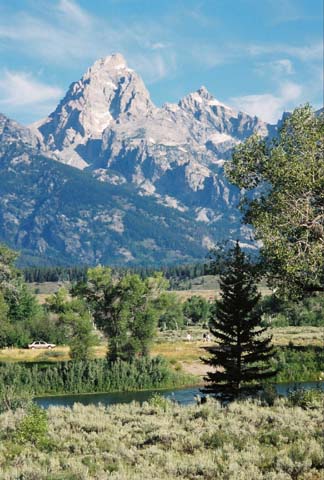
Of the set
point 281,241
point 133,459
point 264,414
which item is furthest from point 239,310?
point 133,459

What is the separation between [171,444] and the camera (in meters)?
20.4

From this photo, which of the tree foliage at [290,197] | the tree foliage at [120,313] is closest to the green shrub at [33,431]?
the tree foliage at [290,197]

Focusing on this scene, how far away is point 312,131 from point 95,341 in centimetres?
6204

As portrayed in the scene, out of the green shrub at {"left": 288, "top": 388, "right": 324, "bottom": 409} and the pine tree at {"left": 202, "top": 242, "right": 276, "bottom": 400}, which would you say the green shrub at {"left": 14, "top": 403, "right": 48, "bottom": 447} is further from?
the pine tree at {"left": 202, "top": 242, "right": 276, "bottom": 400}

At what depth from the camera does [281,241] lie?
2939cm

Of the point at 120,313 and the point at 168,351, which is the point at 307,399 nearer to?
the point at 120,313

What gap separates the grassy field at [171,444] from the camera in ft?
54.7

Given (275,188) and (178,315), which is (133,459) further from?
(178,315)

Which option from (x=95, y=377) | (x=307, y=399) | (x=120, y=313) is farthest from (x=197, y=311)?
(x=307, y=399)

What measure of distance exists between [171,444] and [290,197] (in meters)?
15.3

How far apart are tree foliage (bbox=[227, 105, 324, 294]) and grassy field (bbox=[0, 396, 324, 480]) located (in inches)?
274

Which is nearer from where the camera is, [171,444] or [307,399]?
[171,444]

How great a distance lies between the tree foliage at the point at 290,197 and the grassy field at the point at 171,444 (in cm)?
697

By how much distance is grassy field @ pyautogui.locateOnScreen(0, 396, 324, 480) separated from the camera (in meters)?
16.7
